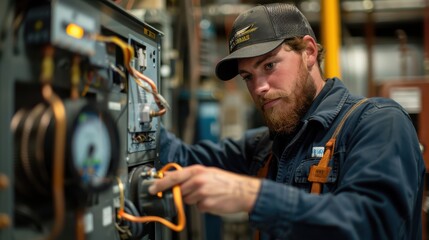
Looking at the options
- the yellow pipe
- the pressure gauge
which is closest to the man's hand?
the pressure gauge

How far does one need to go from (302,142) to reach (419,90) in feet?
3.46

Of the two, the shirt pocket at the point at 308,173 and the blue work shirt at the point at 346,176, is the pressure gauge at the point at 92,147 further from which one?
the shirt pocket at the point at 308,173

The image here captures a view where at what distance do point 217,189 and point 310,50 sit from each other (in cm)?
71

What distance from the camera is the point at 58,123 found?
0.58 metres

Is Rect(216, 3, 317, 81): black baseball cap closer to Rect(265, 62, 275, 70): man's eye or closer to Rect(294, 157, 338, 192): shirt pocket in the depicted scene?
Rect(265, 62, 275, 70): man's eye

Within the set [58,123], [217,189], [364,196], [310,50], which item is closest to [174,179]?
[217,189]

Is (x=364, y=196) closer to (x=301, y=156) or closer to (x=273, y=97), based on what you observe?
(x=301, y=156)

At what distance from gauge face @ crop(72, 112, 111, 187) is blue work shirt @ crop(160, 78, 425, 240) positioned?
1.03 feet

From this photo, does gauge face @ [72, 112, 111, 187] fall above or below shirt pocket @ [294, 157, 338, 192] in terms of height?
above

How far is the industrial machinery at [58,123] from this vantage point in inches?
23.4

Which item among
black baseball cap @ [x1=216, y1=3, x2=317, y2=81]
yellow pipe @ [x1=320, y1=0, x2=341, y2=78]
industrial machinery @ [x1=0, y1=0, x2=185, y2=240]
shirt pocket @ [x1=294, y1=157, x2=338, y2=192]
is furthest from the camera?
yellow pipe @ [x1=320, y1=0, x2=341, y2=78]

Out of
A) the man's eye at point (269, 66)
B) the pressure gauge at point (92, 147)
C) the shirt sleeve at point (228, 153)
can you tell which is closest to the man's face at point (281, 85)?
the man's eye at point (269, 66)

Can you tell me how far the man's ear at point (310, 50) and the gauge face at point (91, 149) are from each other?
783 mm

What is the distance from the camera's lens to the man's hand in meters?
0.76
